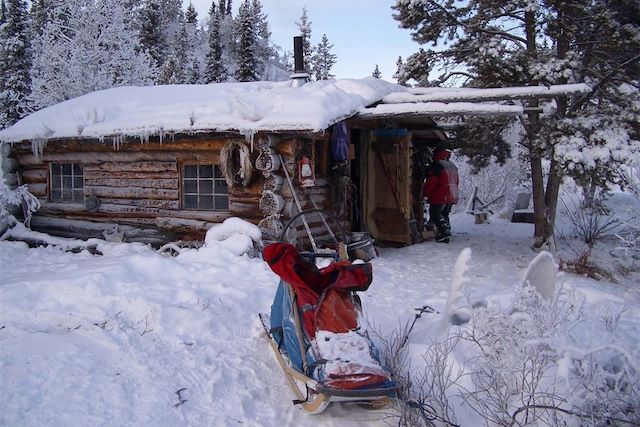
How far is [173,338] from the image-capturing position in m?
4.54

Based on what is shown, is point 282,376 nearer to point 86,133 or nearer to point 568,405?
point 568,405

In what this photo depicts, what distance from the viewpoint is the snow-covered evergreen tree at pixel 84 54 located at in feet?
66.5

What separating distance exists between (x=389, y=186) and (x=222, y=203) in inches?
145

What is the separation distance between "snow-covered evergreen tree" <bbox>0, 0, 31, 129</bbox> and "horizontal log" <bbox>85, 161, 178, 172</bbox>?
1696 cm

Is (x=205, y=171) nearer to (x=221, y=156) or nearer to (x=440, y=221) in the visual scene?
(x=221, y=156)

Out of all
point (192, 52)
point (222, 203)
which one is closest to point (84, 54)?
point (222, 203)

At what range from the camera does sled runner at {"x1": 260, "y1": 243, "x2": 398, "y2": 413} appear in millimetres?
Result: 3232

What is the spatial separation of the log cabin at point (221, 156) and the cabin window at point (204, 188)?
0.8 inches

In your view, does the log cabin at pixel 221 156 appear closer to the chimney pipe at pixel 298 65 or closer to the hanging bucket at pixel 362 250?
the chimney pipe at pixel 298 65

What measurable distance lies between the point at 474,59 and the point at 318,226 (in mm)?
4809

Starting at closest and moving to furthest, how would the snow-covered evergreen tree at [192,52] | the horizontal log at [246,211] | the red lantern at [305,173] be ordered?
the red lantern at [305,173] < the horizontal log at [246,211] < the snow-covered evergreen tree at [192,52]

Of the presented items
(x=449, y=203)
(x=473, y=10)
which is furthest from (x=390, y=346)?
(x=473, y=10)

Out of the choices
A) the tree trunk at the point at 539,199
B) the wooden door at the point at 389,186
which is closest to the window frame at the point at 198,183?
the wooden door at the point at 389,186

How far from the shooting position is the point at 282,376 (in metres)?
4.08
